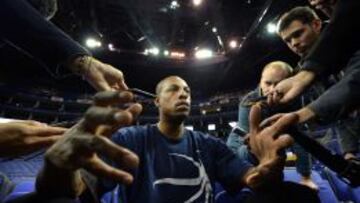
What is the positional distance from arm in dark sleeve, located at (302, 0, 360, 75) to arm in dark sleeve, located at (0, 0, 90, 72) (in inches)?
38.2

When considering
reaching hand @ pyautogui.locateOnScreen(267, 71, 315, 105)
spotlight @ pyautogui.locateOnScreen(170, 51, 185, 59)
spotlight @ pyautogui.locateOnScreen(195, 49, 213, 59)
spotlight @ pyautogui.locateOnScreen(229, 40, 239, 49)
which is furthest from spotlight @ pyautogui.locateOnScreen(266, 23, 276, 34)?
reaching hand @ pyautogui.locateOnScreen(267, 71, 315, 105)

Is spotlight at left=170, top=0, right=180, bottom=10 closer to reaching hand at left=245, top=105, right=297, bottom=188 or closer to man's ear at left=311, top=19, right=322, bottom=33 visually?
man's ear at left=311, top=19, right=322, bottom=33

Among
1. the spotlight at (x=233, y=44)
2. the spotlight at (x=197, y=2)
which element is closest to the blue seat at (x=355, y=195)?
the spotlight at (x=197, y=2)

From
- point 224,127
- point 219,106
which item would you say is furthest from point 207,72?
point 224,127

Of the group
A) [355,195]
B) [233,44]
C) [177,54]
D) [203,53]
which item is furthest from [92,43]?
[355,195]

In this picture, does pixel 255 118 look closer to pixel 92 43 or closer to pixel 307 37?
pixel 307 37

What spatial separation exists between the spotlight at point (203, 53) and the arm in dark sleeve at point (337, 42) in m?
10.4

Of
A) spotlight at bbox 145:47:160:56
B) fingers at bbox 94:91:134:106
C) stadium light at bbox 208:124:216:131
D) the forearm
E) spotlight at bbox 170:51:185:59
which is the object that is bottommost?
the forearm

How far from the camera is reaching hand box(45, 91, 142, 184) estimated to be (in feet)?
1.85

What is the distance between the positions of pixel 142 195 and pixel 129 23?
356 inches

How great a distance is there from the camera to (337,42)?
134 cm

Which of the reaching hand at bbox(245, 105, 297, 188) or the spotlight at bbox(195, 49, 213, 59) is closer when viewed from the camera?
the reaching hand at bbox(245, 105, 297, 188)

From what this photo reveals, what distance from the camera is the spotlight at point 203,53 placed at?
1175 centimetres

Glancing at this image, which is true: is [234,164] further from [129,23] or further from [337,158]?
[129,23]
